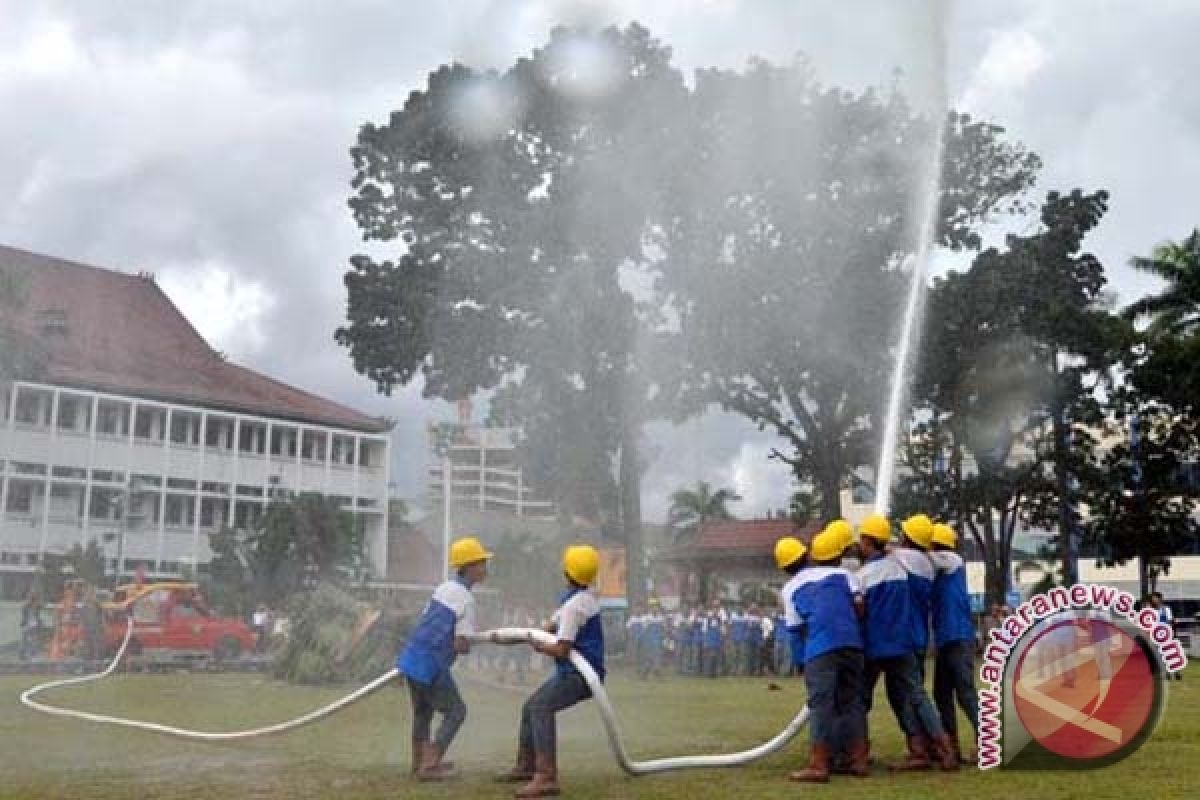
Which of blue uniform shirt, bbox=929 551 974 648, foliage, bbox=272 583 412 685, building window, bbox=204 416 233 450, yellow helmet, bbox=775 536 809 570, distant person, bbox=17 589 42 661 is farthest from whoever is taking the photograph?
building window, bbox=204 416 233 450

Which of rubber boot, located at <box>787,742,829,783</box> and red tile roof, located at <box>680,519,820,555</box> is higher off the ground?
red tile roof, located at <box>680,519,820,555</box>

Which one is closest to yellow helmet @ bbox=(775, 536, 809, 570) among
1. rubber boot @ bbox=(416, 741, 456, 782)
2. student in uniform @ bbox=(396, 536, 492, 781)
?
student in uniform @ bbox=(396, 536, 492, 781)

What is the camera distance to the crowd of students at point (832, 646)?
10.2 metres

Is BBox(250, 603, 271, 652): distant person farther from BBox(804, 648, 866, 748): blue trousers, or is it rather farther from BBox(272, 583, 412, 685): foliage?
BBox(804, 648, 866, 748): blue trousers

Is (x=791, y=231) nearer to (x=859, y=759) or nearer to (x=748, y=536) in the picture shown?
(x=859, y=759)

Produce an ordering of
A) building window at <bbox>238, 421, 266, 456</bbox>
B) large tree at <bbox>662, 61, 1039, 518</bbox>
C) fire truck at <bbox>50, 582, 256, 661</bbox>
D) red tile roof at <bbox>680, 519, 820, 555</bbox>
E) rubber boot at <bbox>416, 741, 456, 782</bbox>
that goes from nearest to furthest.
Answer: rubber boot at <bbox>416, 741, 456, 782</bbox>, large tree at <bbox>662, 61, 1039, 518</bbox>, fire truck at <bbox>50, 582, 256, 661</bbox>, red tile roof at <bbox>680, 519, 820, 555</bbox>, building window at <bbox>238, 421, 266, 456</bbox>

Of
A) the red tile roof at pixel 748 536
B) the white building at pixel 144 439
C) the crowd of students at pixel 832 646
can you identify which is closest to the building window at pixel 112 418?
the white building at pixel 144 439

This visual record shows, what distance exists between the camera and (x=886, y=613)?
11.1m

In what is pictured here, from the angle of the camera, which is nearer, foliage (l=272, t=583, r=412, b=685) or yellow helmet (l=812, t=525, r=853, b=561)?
yellow helmet (l=812, t=525, r=853, b=561)

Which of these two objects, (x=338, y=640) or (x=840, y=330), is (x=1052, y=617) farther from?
(x=840, y=330)

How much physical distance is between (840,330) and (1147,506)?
20.5 meters

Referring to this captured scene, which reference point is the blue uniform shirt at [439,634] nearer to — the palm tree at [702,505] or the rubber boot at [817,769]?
the rubber boot at [817,769]

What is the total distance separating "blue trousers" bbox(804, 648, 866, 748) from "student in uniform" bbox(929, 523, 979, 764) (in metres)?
1.18

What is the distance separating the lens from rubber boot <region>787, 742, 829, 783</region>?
10.2 metres
